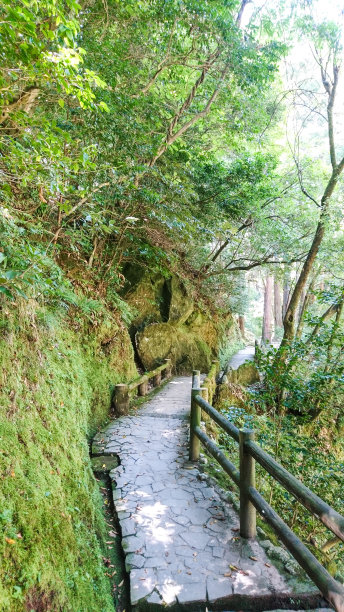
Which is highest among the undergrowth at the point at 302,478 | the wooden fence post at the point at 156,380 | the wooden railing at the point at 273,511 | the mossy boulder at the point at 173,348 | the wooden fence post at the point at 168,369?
the mossy boulder at the point at 173,348

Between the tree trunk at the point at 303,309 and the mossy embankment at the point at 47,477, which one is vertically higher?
the tree trunk at the point at 303,309

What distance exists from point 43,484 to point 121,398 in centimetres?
405

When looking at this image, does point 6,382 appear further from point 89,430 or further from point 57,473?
point 89,430

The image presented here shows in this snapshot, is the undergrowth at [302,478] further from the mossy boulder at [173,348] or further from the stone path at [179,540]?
the mossy boulder at [173,348]

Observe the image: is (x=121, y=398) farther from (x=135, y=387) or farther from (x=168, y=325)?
(x=168, y=325)

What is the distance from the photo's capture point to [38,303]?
3.54 metres

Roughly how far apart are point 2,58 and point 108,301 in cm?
447

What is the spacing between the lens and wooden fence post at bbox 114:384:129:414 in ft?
20.5

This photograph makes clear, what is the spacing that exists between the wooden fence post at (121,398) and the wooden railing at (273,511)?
8.13ft

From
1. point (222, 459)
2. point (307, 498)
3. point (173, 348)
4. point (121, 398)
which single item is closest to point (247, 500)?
point (222, 459)

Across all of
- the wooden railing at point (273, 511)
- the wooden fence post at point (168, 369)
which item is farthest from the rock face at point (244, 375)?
the wooden railing at point (273, 511)

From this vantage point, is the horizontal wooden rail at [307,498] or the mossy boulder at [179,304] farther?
the mossy boulder at [179,304]

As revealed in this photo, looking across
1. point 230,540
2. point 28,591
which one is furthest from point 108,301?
point 28,591

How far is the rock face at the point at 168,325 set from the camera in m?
10.1
